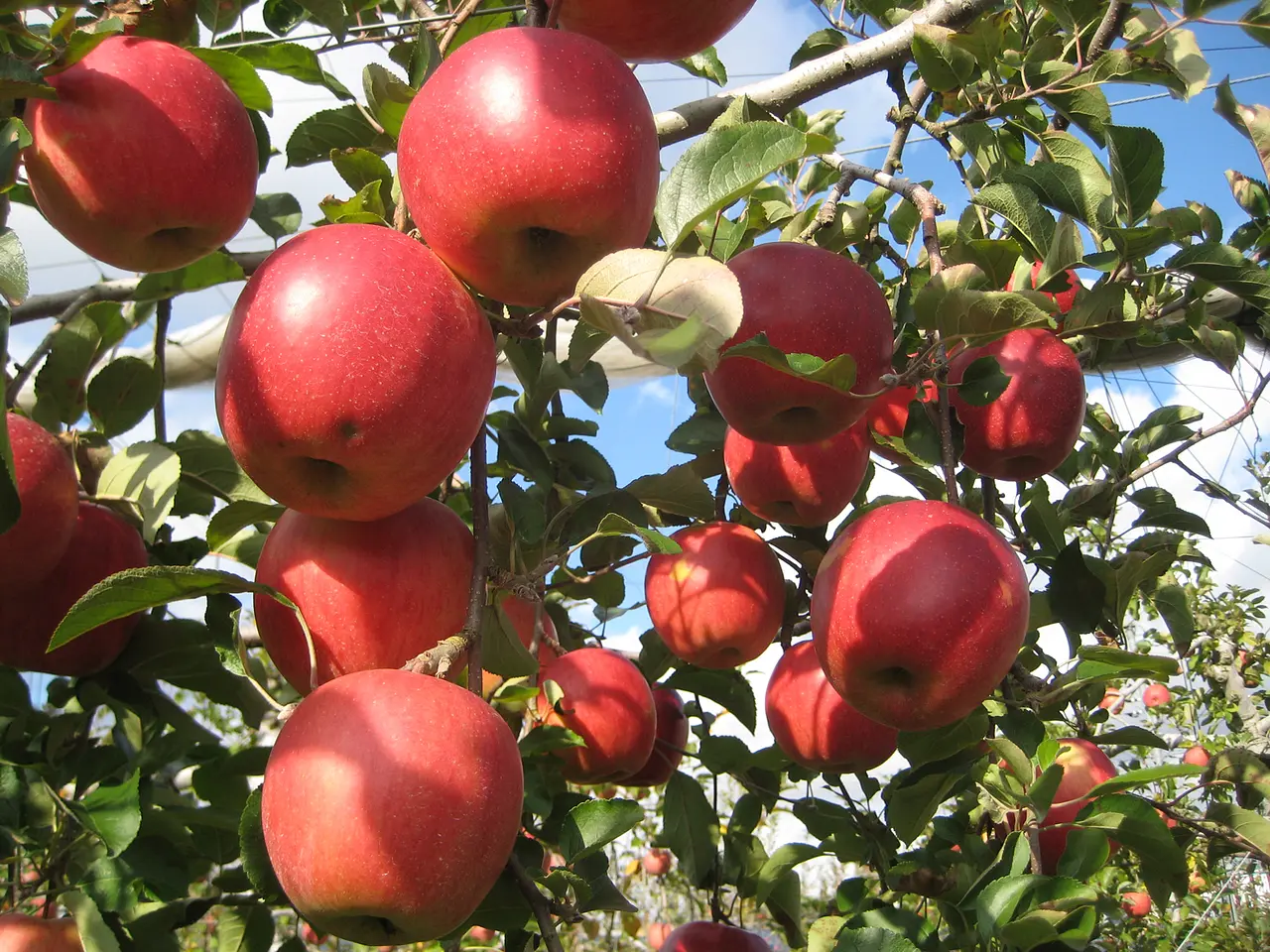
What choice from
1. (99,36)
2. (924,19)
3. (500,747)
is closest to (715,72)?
(924,19)

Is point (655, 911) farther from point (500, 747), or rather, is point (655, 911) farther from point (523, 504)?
→ point (500, 747)

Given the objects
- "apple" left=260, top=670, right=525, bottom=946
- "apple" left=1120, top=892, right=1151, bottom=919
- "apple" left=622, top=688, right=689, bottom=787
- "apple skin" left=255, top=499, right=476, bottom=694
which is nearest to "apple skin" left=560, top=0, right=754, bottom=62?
"apple skin" left=255, top=499, right=476, bottom=694

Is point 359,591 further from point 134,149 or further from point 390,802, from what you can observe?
point 134,149

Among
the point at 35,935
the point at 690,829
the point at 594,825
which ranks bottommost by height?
the point at 690,829

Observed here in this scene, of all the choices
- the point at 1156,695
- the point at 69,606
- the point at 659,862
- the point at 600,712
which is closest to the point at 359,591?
the point at 69,606

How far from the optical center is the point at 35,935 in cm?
131

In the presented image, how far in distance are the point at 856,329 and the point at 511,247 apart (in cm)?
44

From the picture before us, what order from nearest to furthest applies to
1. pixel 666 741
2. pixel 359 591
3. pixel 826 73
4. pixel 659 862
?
1. pixel 359 591
2. pixel 826 73
3. pixel 666 741
4. pixel 659 862

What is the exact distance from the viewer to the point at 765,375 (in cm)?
110

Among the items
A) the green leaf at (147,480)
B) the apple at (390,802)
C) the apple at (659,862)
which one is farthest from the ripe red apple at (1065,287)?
the apple at (659,862)

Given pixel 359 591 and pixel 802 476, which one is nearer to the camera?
pixel 359 591

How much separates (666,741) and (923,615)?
38.9 inches

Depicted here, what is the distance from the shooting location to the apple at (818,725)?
4.92 ft

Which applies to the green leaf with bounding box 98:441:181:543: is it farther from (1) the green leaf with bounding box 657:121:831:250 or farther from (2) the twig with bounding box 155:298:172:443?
(1) the green leaf with bounding box 657:121:831:250
